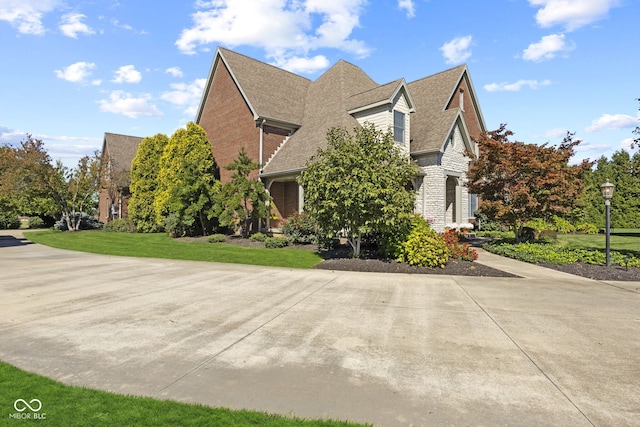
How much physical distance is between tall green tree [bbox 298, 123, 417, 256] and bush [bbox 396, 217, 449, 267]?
0.76m

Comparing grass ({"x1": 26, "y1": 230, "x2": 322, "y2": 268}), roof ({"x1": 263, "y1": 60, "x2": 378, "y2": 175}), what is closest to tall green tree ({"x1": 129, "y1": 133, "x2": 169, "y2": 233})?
grass ({"x1": 26, "y1": 230, "x2": 322, "y2": 268})

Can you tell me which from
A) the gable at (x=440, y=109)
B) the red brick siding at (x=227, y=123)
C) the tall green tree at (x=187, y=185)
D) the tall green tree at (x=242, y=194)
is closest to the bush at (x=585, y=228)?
the gable at (x=440, y=109)

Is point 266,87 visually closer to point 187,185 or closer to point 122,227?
point 187,185

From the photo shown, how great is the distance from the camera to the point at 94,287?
27.7ft

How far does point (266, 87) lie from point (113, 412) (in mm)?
22810

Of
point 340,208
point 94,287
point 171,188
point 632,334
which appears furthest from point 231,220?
point 632,334

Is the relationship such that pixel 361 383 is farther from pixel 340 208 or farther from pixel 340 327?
pixel 340 208

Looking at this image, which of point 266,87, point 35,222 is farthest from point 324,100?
point 35,222

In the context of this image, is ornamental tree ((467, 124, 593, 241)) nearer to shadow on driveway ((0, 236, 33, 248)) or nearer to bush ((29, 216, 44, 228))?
shadow on driveway ((0, 236, 33, 248))

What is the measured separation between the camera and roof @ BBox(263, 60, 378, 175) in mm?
19047

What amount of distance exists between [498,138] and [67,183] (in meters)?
31.3

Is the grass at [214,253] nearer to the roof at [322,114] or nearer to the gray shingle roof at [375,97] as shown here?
the roof at [322,114]

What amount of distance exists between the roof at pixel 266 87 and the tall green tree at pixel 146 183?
14.3 ft

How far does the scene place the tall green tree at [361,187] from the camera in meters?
11.6
